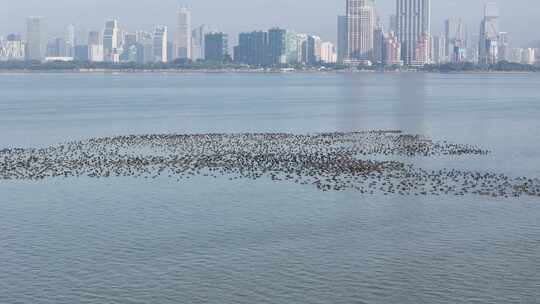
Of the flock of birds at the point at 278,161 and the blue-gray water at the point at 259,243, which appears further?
the flock of birds at the point at 278,161

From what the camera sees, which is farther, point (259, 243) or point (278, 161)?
point (278, 161)

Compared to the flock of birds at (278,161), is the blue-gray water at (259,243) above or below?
below

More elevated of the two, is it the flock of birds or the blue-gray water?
the flock of birds

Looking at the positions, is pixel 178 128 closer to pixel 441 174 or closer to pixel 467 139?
pixel 467 139

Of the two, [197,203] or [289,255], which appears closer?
[289,255]

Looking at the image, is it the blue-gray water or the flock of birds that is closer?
the blue-gray water

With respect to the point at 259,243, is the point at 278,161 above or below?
above

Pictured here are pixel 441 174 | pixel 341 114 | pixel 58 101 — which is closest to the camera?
pixel 441 174

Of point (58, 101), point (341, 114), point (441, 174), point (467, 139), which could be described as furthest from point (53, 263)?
point (58, 101)
